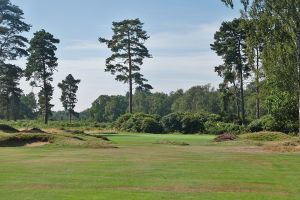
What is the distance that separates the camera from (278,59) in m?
40.5

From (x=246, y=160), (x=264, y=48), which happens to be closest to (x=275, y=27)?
(x=264, y=48)

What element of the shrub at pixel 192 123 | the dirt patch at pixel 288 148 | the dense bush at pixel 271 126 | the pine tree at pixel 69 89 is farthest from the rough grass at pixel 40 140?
the pine tree at pixel 69 89

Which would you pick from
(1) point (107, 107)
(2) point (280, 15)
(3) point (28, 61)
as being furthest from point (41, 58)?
(1) point (107, 107)

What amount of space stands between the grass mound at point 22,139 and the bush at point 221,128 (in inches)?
1166

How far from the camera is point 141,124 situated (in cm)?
7100

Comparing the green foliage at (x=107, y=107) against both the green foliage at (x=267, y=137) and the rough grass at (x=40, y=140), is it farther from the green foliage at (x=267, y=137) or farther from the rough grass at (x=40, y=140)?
the rough grass at (x=40, y=140)

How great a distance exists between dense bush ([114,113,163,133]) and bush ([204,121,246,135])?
754cm

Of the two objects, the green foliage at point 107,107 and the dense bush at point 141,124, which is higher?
the green foliage at point 107,107

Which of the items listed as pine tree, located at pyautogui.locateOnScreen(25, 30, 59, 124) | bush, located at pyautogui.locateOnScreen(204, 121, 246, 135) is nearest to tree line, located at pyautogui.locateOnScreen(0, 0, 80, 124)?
pine tree, located at pyautogui.locateOnScreen(25, 30, 59, 124)

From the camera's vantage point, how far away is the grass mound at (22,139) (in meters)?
38.8

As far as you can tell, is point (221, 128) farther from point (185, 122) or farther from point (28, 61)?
point (28, 61)

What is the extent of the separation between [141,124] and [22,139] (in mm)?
32805

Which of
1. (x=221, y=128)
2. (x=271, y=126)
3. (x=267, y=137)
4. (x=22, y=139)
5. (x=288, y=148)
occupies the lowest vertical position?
(x=288, y=148)

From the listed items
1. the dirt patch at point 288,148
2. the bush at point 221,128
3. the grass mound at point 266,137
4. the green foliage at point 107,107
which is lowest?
the dirt patch at point 288,148
